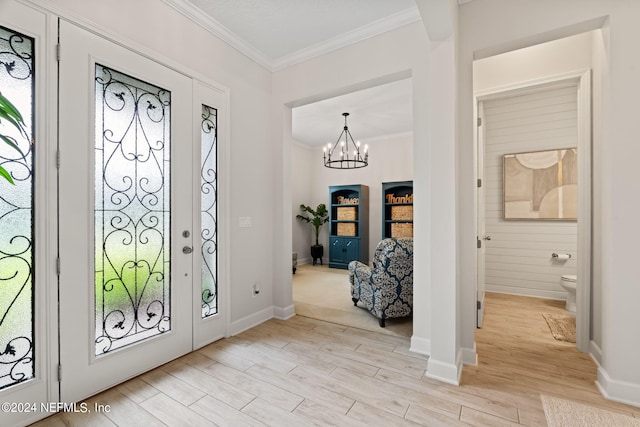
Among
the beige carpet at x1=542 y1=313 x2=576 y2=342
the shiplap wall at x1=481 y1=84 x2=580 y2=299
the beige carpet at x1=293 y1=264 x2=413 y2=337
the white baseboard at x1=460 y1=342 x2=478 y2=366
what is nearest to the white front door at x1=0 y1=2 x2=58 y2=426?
the beige carpet at x1=293 y1=264 x2=413 y2=337

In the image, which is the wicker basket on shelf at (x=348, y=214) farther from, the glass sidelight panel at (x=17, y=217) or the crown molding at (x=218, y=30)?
the glass sidelight panel at (x=17, y=217)

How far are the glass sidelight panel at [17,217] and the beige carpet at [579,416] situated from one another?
3.09m

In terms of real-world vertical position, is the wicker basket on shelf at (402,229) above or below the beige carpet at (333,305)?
above

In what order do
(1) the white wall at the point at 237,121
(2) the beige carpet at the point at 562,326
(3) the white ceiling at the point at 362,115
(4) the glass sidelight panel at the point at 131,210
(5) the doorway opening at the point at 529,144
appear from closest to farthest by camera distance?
(4) the glass sidelight panel at the point at 131,210
(1) the white wall at the point at 237,121
(5) the doorway opening at the point at 529,144
(2) the beige carpet at the point at 562,326
(3) the white ceiling at the point at 362,115

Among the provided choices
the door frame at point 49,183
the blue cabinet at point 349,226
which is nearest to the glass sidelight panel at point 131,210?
the door frame at point 49,183

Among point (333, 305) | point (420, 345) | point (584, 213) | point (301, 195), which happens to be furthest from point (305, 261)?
point (584, 213)

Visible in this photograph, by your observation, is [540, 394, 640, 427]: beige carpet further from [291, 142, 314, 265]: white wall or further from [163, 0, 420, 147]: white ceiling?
[291, 142, 314, 265]: white wall

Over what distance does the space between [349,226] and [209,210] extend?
13.8ft

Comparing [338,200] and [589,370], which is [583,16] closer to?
[589,370]

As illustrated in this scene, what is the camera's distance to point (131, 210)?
214 centimetres

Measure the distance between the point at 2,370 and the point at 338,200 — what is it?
19.3ft

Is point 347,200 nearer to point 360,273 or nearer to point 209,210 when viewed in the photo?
point 360,273

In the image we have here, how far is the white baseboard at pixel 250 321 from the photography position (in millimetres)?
2908

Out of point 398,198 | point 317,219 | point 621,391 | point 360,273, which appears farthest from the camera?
point 317,219
